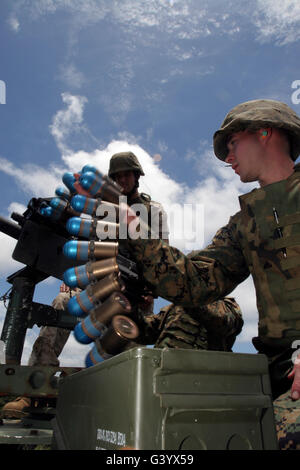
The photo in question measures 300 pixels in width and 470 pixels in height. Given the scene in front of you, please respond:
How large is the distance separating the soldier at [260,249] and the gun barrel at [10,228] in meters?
3.31

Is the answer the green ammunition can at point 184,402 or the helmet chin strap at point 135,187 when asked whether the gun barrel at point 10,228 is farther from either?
the green ammunition can at point 184,402

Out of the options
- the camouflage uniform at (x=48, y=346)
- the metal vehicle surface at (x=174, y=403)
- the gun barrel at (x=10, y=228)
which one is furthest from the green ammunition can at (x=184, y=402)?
the camouflage uniform at (x=48, y=346)

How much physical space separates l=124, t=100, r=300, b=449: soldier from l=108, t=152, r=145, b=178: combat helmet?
1.93 metres

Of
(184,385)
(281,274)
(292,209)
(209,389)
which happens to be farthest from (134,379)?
(292,209)

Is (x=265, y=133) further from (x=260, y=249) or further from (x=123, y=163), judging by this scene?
(x=123, y=163)

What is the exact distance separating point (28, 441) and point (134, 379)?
142 centimetres

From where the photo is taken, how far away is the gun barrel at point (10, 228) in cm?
542

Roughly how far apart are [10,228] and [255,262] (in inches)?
155

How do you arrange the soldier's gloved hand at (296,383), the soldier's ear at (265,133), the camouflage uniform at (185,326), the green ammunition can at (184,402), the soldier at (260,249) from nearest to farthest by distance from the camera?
the green ammunition can at (184,402) < the soldier's gloved hand at (296,383) < the soldier at (260,249) < the soldier's ear at (265,133) < the camouflage uniform at (185,326)

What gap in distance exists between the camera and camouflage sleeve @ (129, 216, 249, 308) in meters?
2.57

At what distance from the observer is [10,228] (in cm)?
543

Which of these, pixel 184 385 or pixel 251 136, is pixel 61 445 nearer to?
pixel 184 385
